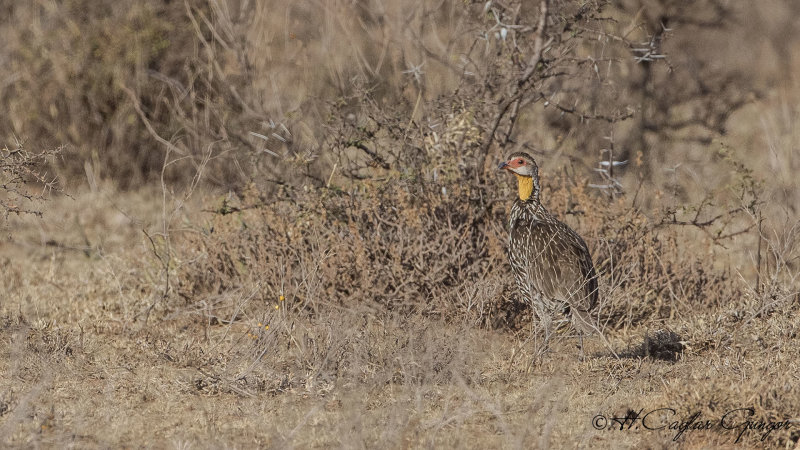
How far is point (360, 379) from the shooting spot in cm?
558

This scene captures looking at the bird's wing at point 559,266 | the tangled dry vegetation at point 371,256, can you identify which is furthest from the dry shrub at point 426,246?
the bird's wing at point 559,266

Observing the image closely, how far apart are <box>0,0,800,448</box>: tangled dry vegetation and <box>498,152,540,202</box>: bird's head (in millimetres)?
414

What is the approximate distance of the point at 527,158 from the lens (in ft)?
20.9

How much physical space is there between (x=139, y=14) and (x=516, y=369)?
20.8ft

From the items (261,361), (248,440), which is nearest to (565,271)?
(261,361)

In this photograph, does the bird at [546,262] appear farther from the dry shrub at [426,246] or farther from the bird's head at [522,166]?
the dry shrub at [426,246]

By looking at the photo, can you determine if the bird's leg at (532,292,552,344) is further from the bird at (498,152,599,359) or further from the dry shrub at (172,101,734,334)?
the dry shrub at (172,101,734,334)

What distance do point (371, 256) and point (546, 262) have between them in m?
1.32

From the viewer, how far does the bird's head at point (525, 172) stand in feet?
20.9

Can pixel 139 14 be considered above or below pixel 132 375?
above

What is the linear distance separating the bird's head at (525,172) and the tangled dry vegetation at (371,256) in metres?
0.41

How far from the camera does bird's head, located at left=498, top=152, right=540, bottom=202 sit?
6359 millimetres

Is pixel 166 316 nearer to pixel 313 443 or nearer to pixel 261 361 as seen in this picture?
pixel 261 361

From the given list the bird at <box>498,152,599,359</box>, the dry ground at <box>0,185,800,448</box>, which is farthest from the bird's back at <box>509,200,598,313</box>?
the dry ground at <box>0,185,800,448</box>
